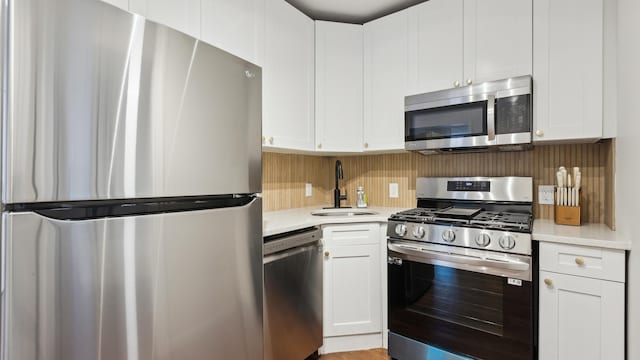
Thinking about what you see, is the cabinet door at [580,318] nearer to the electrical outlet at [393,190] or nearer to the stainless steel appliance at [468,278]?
the stainless steel appliance at [468,278]

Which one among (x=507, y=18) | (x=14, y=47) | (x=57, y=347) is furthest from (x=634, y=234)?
(x=14, y=47)

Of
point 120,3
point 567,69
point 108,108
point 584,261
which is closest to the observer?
point 108,108

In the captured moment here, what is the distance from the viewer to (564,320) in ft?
4.99

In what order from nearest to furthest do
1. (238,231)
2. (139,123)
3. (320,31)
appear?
1. (139,123)
2. (238,231)
3. (320,31)

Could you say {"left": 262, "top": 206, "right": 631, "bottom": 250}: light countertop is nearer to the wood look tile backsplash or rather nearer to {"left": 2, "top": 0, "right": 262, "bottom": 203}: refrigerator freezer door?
the wood look tile backsplash

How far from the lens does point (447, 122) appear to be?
6.82ft

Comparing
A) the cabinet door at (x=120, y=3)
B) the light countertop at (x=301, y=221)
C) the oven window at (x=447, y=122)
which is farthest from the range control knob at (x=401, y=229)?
the cabinet door at (x=120, y=3)

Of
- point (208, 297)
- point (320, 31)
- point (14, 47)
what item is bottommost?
point (208, 297)

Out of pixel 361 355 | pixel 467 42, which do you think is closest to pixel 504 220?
pixel 467 42

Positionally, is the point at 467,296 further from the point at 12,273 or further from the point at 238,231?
the point at 12,273

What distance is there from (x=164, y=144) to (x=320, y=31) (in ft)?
5.97

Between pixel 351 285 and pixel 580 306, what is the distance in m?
1.18

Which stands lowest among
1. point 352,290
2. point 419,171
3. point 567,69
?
point 352,290

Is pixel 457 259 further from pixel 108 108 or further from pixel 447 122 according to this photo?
pixel 108 108
